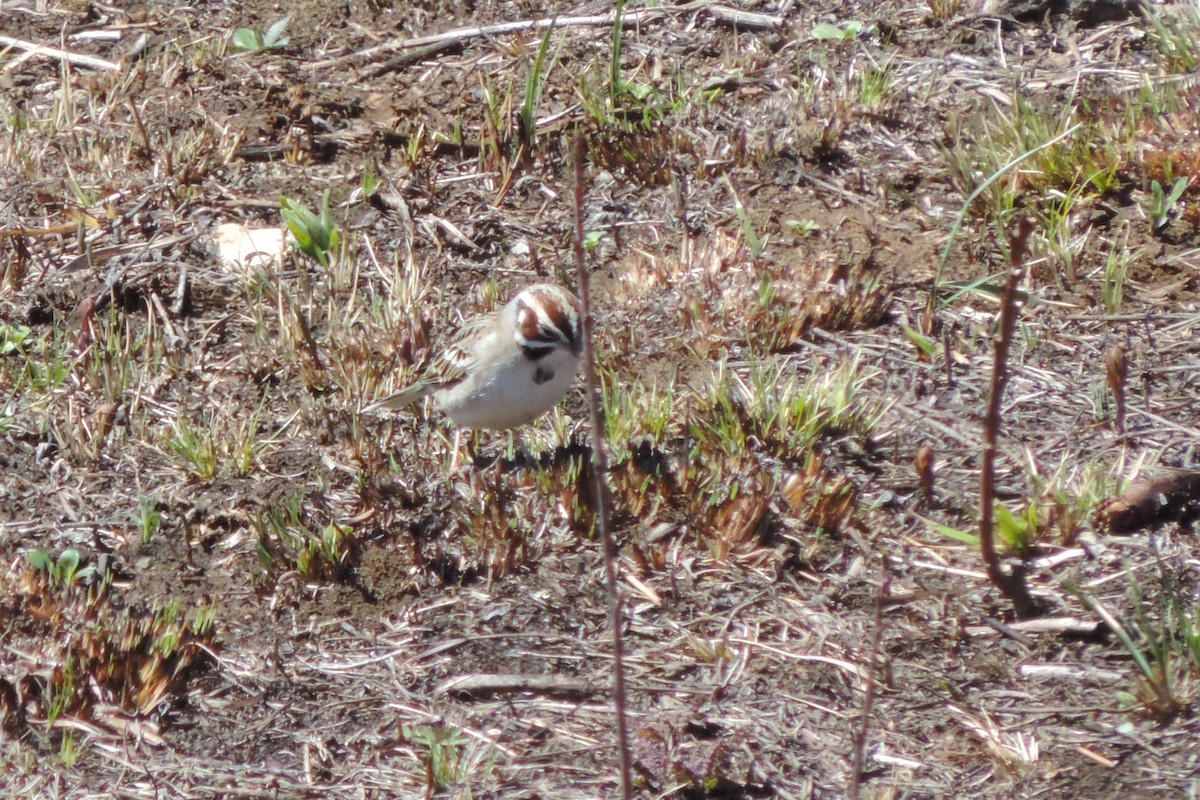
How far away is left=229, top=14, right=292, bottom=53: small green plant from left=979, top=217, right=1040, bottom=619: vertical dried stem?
560cm

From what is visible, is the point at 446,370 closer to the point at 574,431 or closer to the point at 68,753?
the point at 574,431

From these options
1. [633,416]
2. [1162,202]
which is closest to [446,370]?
[633,416]

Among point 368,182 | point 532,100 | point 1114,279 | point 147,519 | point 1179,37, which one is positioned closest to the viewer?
point 147,519

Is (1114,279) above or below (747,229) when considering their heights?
below

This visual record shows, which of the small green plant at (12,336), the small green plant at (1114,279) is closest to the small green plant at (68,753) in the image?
the small green plant at (12,336)

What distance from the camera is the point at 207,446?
6.14 meters

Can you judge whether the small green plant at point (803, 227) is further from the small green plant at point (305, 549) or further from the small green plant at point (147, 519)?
the small green plant at point (147, 519)

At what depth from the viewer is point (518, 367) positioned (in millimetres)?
6184

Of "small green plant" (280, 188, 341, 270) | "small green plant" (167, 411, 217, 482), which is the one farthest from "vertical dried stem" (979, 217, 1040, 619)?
"small green plant" (280, 188, 341, 270)

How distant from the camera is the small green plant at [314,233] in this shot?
7.33m

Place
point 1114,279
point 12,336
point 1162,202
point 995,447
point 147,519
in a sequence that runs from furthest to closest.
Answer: point 12,336 < point 1162,202 < point 1114,279 < point 147,519 < point 995,447

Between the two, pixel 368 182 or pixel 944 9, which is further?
pixel 944 9

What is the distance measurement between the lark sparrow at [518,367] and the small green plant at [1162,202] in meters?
2.85

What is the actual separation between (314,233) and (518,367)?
5.90ft
